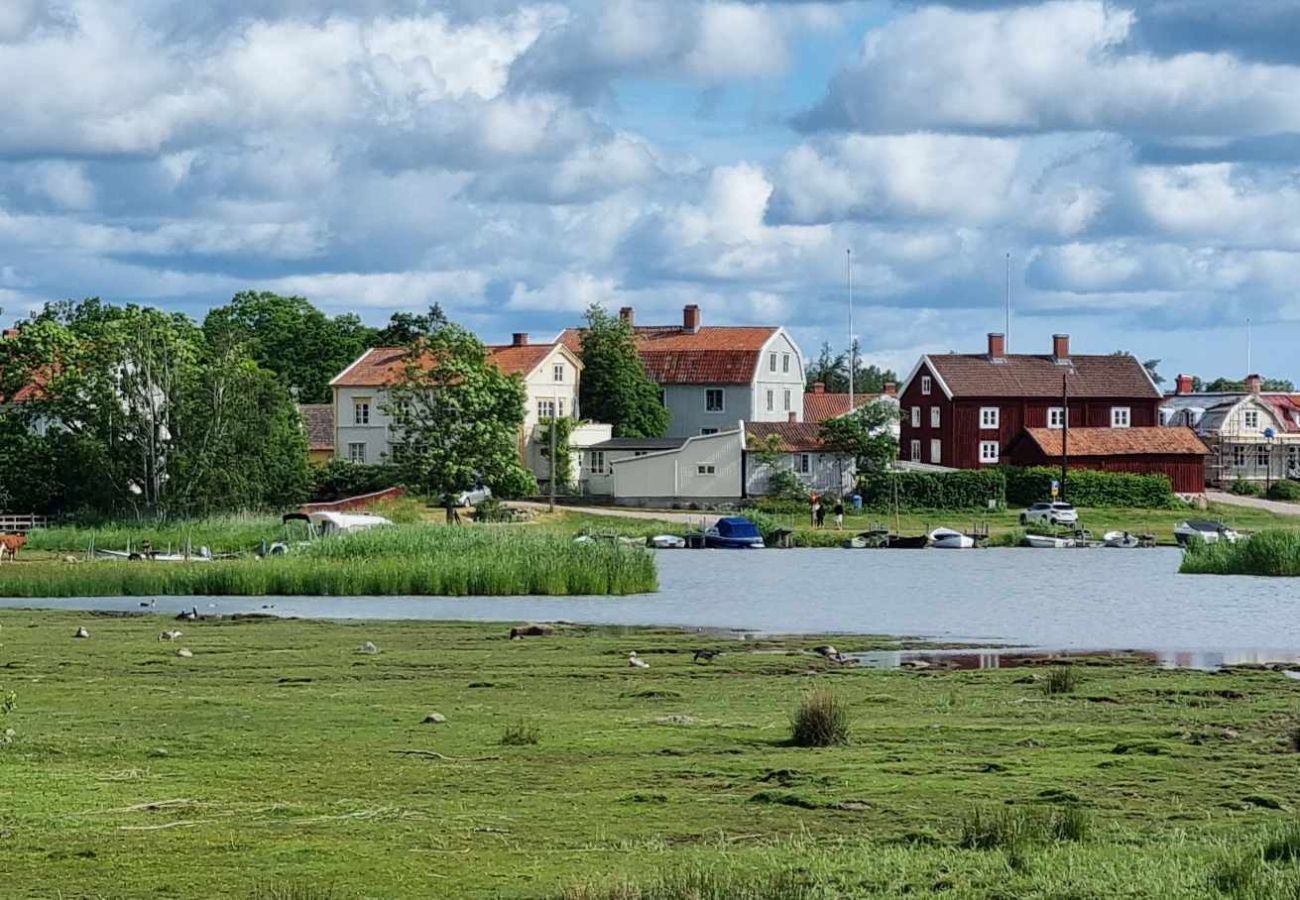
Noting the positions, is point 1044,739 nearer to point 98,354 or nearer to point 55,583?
point 55,583

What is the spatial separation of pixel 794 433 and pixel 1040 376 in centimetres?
2029

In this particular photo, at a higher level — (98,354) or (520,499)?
(98,354)

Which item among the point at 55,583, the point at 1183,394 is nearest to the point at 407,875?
the point at 55,583

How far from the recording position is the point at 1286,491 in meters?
119

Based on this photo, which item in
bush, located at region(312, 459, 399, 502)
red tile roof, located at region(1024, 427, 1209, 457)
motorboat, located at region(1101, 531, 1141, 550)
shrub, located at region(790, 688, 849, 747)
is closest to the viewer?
shrub, located at region(790, 688, 849, 747)

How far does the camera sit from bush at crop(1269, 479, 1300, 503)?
119 metres

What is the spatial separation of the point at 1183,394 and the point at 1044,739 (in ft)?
456

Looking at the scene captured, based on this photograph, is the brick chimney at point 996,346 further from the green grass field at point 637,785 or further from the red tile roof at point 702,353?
the green grass field at point 637,785

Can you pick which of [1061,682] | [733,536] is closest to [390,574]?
[1061,682]

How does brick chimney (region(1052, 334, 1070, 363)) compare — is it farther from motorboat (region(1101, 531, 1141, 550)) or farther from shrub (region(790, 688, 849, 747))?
shrub (region(790, 688, 849, 747))

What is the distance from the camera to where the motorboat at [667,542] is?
84562mm

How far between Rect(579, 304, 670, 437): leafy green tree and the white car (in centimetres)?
2781

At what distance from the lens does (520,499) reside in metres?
101

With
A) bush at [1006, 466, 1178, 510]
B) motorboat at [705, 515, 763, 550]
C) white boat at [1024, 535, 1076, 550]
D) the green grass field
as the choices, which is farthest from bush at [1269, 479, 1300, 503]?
the green grass field
